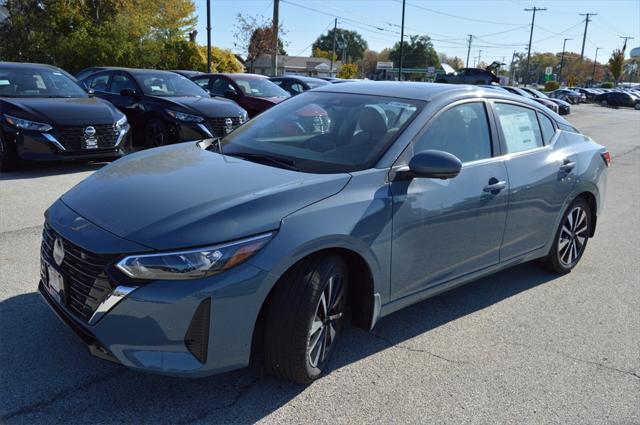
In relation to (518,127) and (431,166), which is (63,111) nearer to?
(518,127)

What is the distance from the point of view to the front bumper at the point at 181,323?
2377 mm

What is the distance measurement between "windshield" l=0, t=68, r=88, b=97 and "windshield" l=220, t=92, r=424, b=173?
18.7 feet

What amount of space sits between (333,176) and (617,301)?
2861 mm

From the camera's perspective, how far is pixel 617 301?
441 cm

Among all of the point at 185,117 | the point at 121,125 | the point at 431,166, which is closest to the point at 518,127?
the point at 431,166

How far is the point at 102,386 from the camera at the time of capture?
2762 millimetres

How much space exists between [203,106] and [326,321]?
24.5ft

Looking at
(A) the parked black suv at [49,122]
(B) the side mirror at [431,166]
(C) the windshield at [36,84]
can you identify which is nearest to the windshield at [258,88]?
(C) the windshield at [36,84]

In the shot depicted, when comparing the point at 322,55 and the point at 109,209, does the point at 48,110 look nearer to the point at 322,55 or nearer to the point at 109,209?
the point at 109,209

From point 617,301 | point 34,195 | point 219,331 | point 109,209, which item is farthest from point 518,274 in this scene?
point 34,195

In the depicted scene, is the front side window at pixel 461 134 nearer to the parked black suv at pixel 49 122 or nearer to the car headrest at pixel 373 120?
the car headrest at pixel 373 120

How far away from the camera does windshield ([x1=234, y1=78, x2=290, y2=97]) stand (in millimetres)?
12252

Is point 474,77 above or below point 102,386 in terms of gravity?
above

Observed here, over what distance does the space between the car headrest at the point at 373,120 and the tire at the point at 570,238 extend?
2.06m
